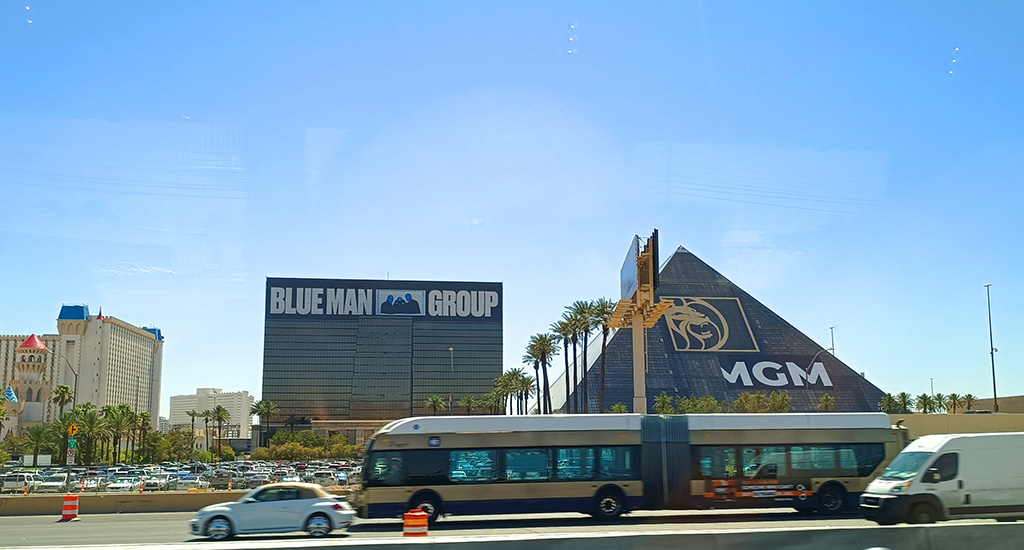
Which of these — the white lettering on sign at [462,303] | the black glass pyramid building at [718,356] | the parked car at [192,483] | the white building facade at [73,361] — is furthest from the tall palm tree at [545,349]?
the white building facade at [73,361]

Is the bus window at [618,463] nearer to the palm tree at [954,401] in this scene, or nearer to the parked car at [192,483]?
the parked car at [192,483]

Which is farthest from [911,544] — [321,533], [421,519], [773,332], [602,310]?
[773,332]

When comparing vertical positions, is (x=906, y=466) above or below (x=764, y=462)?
above

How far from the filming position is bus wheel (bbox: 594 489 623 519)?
68.2 ft

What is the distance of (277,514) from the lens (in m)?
18.1

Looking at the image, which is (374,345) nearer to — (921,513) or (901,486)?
(901,486)

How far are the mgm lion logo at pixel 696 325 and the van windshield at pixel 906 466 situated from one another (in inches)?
3348

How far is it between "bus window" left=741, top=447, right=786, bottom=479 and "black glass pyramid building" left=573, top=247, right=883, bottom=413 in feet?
233

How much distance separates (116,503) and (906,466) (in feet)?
78.2

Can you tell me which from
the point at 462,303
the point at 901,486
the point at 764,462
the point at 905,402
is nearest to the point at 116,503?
the point at 764,462

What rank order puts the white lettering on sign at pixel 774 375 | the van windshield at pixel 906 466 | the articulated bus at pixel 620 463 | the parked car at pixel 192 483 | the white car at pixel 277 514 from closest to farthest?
the van windshield at pixel 906 466
the white car at pixel 277 514
the articulated bus at pixel 620 463
the parked car at pixel 192 483
the white lettering on sign at pixel 774 375

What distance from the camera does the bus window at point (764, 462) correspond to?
21500mm

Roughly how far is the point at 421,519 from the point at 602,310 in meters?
55.9

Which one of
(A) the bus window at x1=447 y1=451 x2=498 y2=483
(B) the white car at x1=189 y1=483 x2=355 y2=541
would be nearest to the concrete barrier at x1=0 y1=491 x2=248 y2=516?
(B) the white car at x1=189 y1=483 x2=355 y2=541
